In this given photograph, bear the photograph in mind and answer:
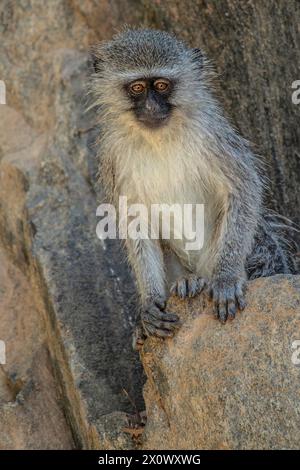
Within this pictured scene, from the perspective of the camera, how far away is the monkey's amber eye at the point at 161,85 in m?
6.37

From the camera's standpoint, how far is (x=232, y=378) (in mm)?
5355

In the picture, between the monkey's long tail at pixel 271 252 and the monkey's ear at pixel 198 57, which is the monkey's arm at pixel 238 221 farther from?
the monkey's ear at pixel 198 57

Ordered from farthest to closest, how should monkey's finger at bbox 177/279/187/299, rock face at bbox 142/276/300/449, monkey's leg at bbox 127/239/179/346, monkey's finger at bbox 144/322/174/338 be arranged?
monkey's leg at bbox 127/239/179/346
monkey's finger at bbox 177/279/187/299
monkey's finger at bbox 144/322/174/338
rock face at bbox 142/276/300/449

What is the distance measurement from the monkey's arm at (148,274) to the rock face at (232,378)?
385 millimetres

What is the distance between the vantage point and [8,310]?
7691 mm

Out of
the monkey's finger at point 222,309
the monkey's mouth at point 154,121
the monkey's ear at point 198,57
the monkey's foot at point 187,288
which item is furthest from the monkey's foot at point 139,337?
the monkey's ear at point 198,57

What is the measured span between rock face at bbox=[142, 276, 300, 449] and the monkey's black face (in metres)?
1.24

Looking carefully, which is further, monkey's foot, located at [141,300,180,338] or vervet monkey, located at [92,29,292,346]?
vervet monkey, located at [92,29,292,346]

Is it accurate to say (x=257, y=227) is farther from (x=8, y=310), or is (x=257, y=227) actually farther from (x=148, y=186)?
(x=8, y=310)

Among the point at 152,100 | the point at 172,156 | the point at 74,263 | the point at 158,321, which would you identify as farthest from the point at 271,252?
the point at 74,263

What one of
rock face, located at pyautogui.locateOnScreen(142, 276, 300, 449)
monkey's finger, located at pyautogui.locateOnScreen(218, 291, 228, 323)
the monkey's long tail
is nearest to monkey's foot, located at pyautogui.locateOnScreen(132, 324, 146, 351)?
rock face, located at pyautogui.locateOnScreen(142, 276, 300, 449)

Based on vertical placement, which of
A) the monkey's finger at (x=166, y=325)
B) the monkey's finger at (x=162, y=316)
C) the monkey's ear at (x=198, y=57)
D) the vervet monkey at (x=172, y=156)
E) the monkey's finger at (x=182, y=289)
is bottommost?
the monkey's finger at (x=166, y=325)

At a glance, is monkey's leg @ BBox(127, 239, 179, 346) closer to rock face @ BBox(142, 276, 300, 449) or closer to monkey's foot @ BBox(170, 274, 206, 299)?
monkey's foot @ BBox(170, 274, 206, 299)

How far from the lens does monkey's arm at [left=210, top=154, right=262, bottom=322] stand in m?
6.34
